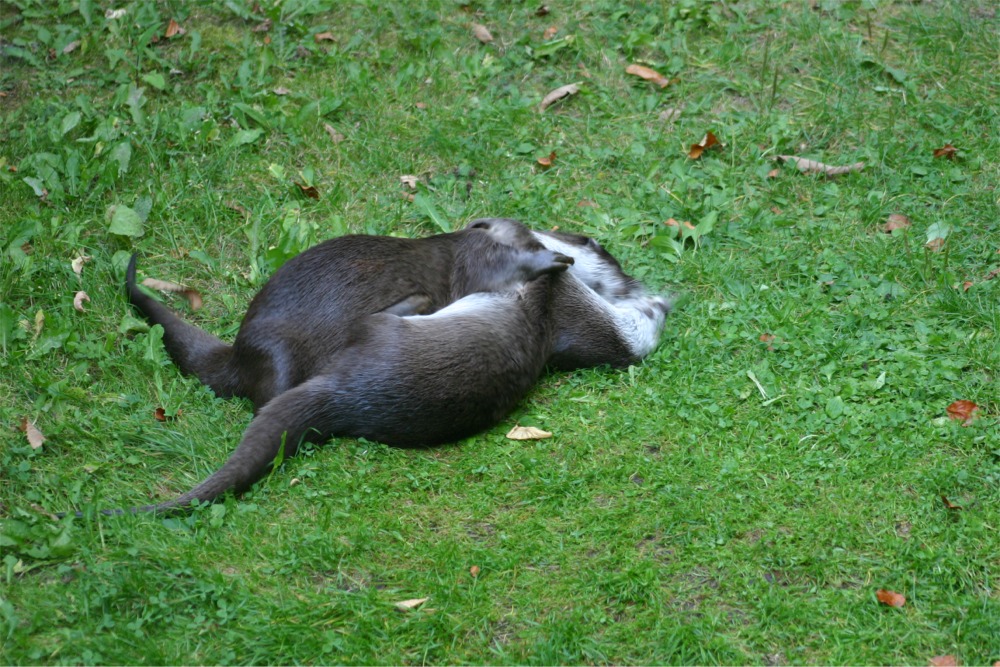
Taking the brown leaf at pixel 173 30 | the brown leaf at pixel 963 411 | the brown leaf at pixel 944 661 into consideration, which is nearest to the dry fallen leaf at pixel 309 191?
the brown leaf at pixel 173 30

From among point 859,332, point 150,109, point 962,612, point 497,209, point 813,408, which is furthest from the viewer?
point 150,109

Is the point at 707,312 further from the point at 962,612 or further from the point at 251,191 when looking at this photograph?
the point at 251,191

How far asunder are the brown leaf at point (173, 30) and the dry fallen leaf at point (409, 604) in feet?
13.6

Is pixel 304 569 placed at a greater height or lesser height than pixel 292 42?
lesser

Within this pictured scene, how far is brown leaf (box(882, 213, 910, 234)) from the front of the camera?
4.71m

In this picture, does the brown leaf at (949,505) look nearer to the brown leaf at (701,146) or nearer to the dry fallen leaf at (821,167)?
the dry fallen leaf at (821,167)

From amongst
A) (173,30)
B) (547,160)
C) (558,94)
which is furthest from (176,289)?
(558,94)

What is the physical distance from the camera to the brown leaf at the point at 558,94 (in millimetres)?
5656

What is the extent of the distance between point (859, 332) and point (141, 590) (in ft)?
9.18

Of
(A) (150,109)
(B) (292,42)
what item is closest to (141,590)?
(A) (150,109)

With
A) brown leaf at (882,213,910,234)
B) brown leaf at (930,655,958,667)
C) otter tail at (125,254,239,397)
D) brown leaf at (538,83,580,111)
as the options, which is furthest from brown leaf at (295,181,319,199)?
brown leaf at (930,655,958,667)

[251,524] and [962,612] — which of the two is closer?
[962,612]

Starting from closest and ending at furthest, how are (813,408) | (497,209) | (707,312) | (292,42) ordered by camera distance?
(813,408) < (707,312) < (497,209) < (292,42)

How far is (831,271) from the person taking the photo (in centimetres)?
448
